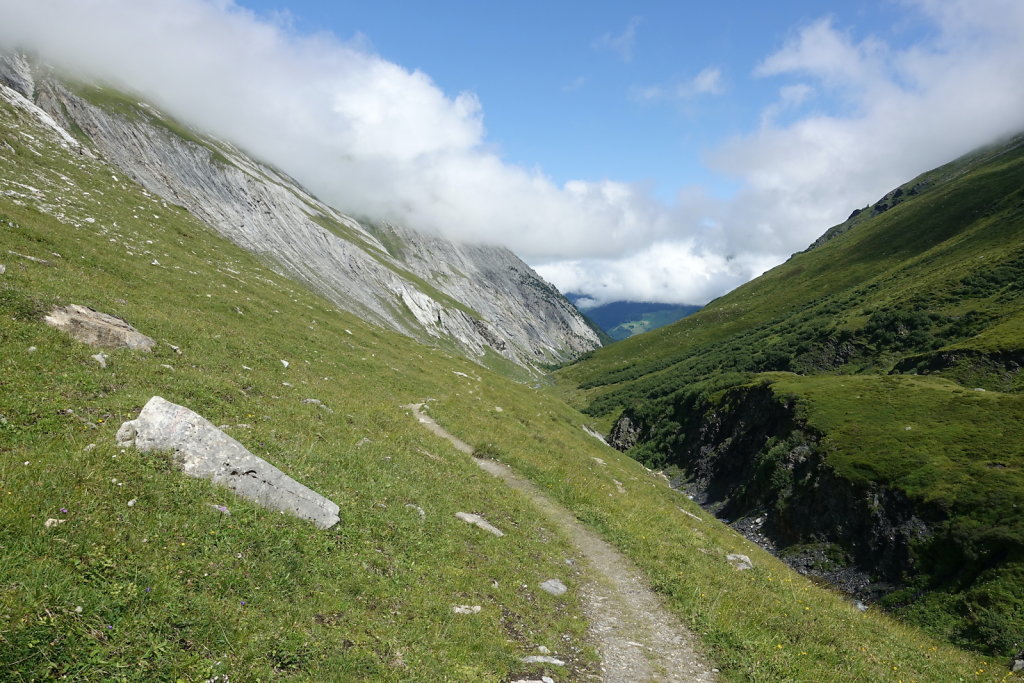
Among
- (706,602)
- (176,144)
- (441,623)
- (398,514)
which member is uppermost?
(176,144)

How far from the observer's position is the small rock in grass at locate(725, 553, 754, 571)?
21.1 meters

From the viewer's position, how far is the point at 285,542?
34.2 feet

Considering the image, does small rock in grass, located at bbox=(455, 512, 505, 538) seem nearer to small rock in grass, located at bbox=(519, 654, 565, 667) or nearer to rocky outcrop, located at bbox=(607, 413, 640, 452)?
small rock in grass, located at bbox=(519, 654, 565, 667)

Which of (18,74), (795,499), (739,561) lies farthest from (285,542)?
(18,74)

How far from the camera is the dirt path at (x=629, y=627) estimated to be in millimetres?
11883

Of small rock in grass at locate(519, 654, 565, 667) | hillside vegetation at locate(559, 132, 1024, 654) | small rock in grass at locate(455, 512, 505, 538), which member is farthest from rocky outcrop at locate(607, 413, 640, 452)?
small rock in grass at locate(519, 654, 565, 667)

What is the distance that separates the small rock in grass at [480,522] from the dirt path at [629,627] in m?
3.26

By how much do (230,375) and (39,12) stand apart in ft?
593

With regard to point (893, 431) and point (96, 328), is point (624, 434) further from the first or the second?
point (96, 328)

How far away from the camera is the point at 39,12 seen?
130000 millimetres

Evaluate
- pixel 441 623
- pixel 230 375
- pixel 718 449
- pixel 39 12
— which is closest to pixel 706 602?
pixel 441 623

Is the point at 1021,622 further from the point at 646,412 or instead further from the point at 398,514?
the point at 646,412

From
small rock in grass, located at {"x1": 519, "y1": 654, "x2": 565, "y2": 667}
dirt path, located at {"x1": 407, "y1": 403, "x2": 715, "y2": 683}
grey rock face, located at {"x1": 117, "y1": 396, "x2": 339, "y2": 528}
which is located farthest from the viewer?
dirt path, located at {"x1": 407, "y1": 403, "x2": 715, "y2": 683}

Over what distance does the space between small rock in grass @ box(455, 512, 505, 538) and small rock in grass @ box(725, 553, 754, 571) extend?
10981 mm
